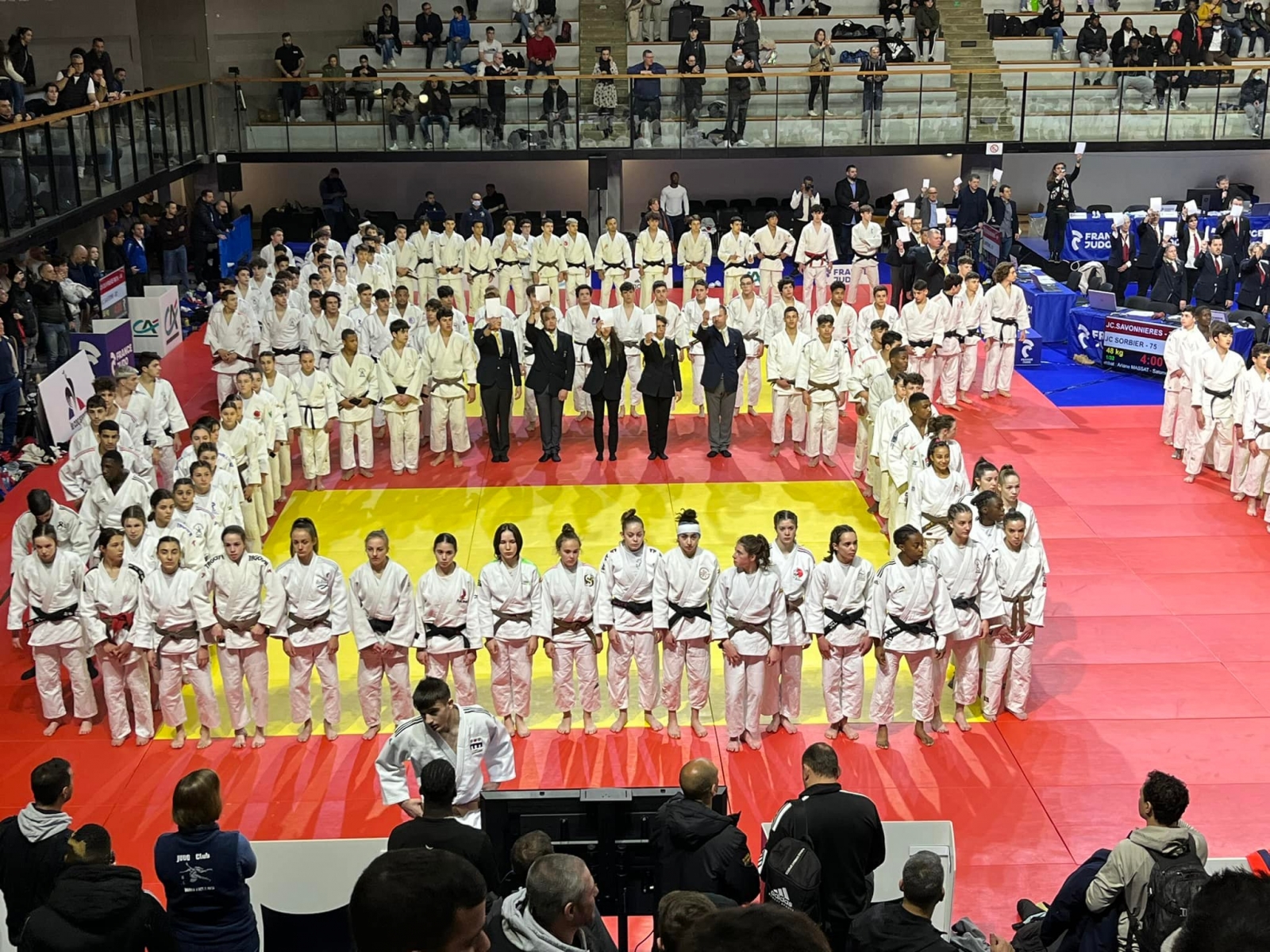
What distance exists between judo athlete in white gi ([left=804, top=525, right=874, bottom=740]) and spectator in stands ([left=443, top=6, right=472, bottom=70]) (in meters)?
19.6

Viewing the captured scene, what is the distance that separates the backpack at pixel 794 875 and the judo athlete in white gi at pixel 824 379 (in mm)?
9353

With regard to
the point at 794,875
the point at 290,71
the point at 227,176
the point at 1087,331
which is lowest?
the point at 1087,331

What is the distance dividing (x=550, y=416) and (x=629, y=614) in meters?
5.94

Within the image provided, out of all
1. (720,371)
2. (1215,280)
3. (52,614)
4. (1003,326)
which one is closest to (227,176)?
(720,371)

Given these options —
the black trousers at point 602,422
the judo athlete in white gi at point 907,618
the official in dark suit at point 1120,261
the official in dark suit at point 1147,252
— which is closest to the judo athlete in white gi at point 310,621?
the judo athlete in white gi at point 907,618

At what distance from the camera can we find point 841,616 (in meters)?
9.62

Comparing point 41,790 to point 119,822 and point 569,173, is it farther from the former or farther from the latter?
point 569,173

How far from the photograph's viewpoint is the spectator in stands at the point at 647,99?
24047 mm

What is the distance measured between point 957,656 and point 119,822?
6008 mm

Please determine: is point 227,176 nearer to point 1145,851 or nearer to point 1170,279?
point 1170,279

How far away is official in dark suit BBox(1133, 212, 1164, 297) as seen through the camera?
69.6ft

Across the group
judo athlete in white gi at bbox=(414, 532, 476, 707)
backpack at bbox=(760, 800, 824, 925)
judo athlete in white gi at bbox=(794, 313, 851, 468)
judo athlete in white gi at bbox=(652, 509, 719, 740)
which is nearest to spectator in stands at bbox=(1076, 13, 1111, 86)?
judo athlete in white gi at bbox=(794, 313, 851, 468)

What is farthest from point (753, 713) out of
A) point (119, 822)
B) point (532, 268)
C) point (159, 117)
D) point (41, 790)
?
point (159, 117)

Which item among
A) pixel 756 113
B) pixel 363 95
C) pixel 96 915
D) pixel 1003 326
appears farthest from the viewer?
pixel 756 113
